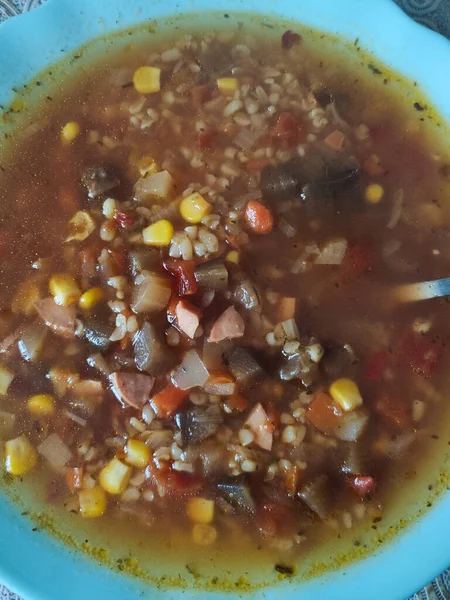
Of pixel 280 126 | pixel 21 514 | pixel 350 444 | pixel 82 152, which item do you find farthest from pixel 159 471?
pixel 280 126

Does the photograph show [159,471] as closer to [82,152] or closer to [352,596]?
[352,596]

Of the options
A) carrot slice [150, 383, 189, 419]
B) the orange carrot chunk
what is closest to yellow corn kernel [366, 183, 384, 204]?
the orange carrot chunk

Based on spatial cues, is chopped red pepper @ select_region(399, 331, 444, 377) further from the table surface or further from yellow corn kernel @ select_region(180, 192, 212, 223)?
the table surface

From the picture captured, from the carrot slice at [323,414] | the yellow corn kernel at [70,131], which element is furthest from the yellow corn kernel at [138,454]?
the yellow corn kernel at [70,131]

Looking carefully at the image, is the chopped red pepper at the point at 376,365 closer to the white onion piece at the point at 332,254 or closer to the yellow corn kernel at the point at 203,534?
the white onion piece at the point at 332,254

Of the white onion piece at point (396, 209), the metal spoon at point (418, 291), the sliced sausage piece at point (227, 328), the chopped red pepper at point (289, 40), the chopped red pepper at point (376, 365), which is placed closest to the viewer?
the sliced sausage piece at point (227, 328)

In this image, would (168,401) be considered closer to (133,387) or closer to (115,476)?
(133,387)
